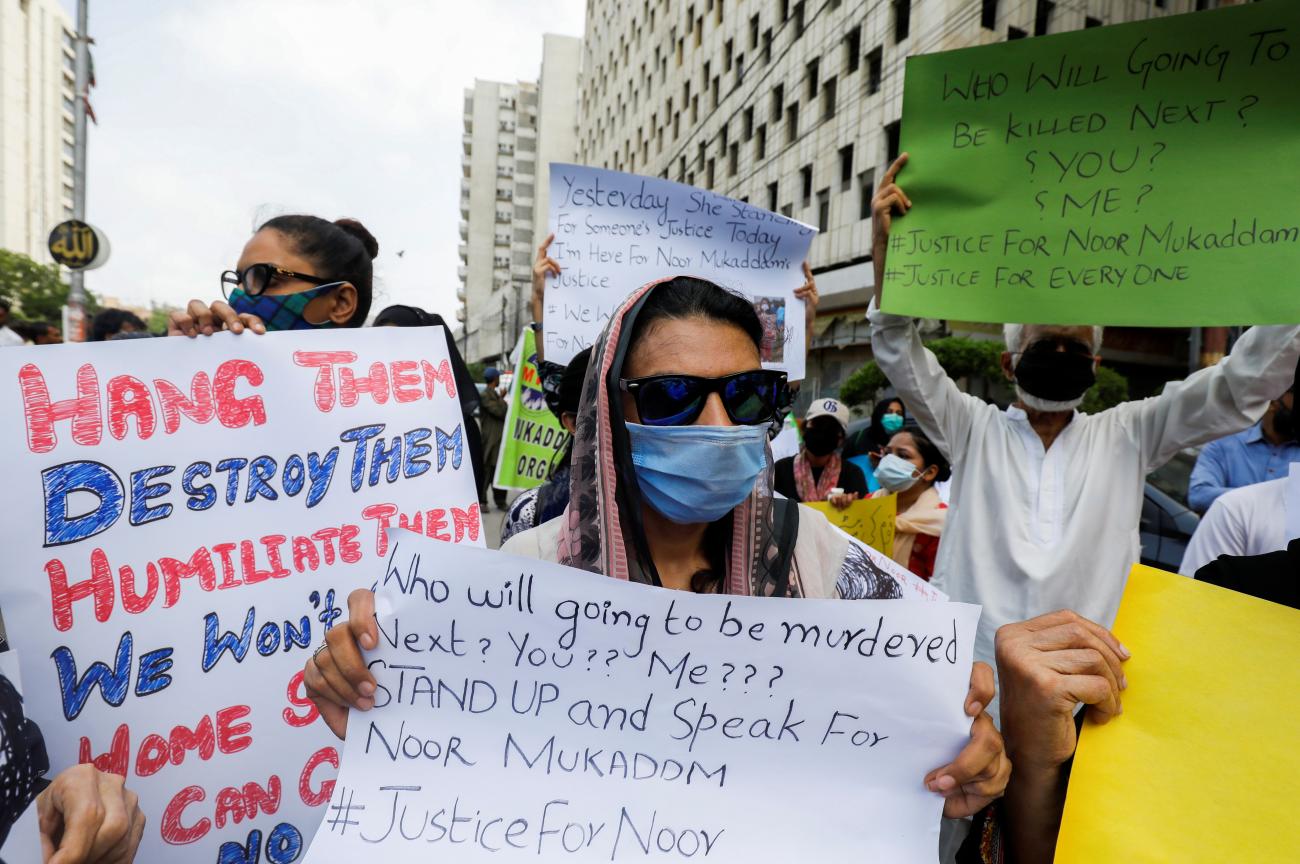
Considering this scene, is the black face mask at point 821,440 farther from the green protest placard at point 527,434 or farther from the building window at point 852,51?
the building window at point 852,51

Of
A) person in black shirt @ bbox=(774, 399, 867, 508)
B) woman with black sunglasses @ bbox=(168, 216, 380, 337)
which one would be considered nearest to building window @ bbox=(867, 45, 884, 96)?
person in black shirt @ bbox=(774, 399, 867, 508)

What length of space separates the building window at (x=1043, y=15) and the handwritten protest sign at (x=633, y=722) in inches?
882

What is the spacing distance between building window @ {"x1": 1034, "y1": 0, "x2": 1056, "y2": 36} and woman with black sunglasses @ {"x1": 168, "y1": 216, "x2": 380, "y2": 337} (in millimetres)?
21647

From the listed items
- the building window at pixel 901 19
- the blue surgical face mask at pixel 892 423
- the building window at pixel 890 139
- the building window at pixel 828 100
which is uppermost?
the building window at pixel 901 19

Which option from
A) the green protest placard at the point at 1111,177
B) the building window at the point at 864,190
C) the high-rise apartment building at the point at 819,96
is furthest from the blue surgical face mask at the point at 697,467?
the building window at the point at 864,190

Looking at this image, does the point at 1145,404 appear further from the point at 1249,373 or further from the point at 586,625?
the point at 586,625

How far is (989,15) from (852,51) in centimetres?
500

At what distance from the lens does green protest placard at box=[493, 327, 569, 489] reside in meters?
4.86

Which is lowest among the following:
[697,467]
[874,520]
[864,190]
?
[874,520]

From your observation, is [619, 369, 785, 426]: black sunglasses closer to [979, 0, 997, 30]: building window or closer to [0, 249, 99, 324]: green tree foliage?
[979, 0, 997, 30]: building window

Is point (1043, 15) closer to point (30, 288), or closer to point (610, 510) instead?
point (610, 510)

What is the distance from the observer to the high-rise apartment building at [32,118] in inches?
2712

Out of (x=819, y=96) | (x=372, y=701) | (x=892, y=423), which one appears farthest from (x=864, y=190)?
(x=372, y=701)

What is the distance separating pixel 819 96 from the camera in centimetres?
2442
